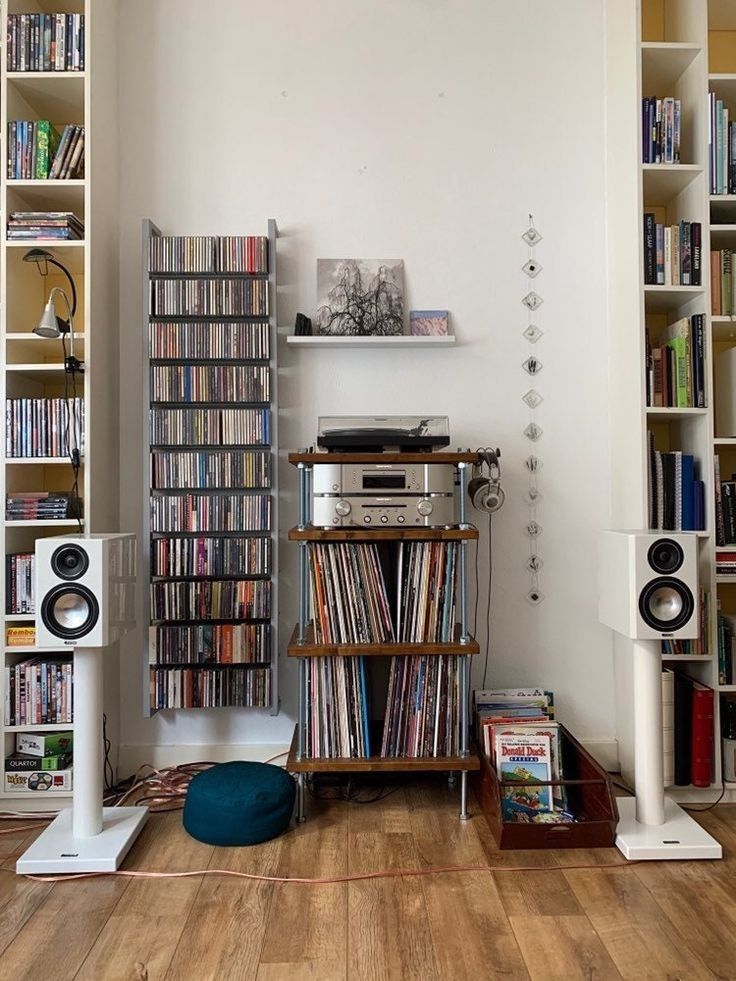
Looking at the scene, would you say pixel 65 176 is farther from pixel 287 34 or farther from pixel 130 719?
pixel 130 719

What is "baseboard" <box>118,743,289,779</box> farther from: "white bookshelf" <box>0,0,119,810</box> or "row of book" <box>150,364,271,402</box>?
"row of book" <box>150,364,271,402</box>

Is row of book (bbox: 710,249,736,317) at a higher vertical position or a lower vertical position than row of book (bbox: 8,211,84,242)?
lower

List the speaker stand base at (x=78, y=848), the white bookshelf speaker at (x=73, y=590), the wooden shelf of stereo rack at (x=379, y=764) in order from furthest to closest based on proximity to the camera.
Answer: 1. the wooden shelf of stereo rack at (x=379, y=764)
2. the white bookshelf speaker at (x=73, y=590)
3. the speaker stand base at (x=78, y=848)

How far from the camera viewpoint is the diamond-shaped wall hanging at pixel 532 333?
2.72m

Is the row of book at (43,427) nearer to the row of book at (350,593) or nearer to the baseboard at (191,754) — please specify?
the row of book at (350,593)

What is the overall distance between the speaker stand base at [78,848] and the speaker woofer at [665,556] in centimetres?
170

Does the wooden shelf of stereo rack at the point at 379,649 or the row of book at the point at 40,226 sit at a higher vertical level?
the row of book at the point at 40,226

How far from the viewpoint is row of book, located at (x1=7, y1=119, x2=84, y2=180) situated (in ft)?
7.88

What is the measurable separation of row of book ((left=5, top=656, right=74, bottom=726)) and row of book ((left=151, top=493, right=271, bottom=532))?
0.57 meters

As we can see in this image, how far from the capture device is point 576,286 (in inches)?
107

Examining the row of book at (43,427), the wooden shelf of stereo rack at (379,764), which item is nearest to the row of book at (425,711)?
the wooden shelf of stereo rack at (379,764)

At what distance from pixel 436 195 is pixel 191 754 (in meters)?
2.31

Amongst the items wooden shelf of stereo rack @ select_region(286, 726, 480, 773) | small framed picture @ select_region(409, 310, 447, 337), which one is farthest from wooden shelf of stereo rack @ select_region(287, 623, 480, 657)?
small framed picture @ select_region(409, 310, 447, 337)

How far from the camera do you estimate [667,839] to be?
199 centimetres
